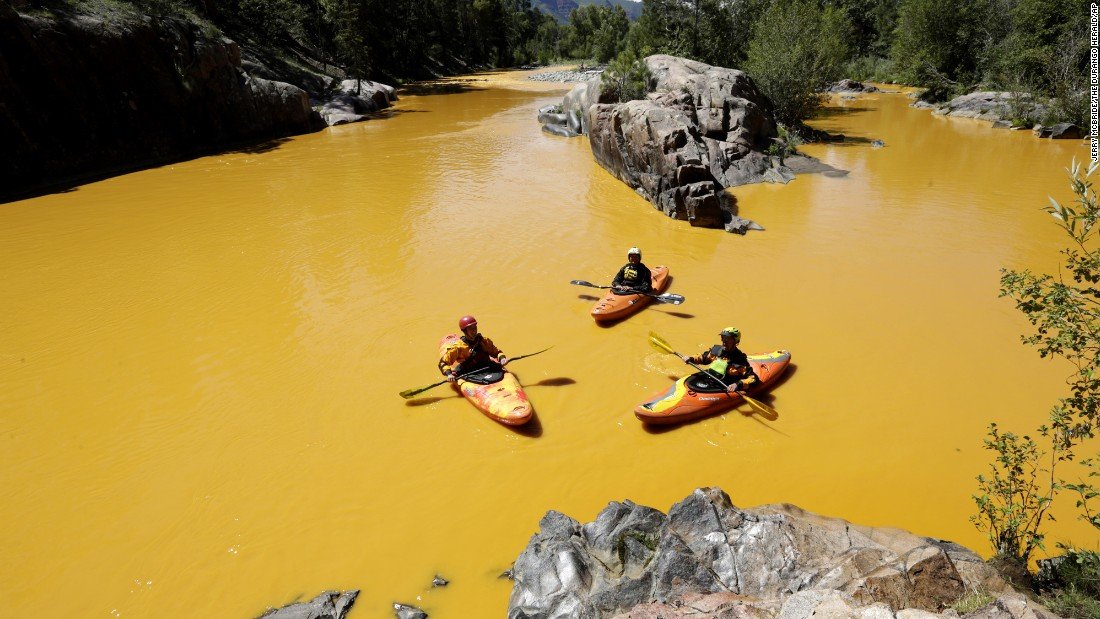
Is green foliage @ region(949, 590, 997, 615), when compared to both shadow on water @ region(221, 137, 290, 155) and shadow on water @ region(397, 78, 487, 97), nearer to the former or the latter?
shadow on water @ region(221, 137, 290, 155)

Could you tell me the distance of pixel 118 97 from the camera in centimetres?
1933

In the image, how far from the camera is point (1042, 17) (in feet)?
83.7

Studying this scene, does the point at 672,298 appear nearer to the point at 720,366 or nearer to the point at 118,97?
the point at 720,366

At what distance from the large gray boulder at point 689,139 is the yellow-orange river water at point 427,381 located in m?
0.74

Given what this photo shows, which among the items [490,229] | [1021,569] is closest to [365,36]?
[490,229]

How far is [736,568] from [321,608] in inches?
126

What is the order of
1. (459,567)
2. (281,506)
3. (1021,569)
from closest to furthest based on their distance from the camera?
(1021,569)
(459,567)
(281,506)

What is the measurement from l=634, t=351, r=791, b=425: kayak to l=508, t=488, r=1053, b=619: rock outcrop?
6.49ft

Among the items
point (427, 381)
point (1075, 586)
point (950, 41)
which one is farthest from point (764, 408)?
point (950, 41)

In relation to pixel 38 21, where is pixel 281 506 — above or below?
below

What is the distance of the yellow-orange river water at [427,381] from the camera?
210 inches

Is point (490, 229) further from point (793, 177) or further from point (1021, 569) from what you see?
point (1021, 569)

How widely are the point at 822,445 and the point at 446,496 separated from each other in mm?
4153

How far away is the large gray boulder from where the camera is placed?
1332cm
